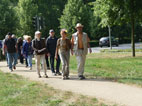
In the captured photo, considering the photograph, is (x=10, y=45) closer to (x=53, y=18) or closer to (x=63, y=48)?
(x=63, y=48)

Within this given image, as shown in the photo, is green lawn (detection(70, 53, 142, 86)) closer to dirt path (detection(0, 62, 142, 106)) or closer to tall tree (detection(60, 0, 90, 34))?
dirt path (detection(0, 62, 142, 106))

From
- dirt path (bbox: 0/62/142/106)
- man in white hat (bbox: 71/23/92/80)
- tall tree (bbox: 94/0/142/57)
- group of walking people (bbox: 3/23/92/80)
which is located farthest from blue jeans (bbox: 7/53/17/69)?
tall tree (bbox: 94/0/142/57)

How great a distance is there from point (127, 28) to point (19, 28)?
21760 mm

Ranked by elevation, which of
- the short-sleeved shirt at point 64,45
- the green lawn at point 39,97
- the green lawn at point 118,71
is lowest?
the green lawn at point 118,71

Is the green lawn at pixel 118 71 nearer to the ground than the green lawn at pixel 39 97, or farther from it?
nearer to the ground

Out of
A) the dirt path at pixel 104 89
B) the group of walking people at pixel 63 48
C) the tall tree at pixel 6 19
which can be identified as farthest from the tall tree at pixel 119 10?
the tall tree at pixel 6 19

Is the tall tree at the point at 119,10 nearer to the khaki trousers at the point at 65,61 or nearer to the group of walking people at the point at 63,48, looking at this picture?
the group of walking people at the point at 63,48

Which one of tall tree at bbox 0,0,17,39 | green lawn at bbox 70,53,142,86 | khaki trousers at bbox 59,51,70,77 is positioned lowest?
green lawn at bbox 70,53,142,86

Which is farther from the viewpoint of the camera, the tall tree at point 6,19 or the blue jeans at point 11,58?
the tall tree at point 6,19

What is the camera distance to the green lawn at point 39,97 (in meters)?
6.57

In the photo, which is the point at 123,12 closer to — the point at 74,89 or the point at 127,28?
the point at 74,89

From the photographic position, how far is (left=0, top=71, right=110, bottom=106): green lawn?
6.57 meters

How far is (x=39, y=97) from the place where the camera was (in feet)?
23.9

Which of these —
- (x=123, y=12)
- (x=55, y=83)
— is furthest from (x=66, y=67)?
(x=123, y=12)
